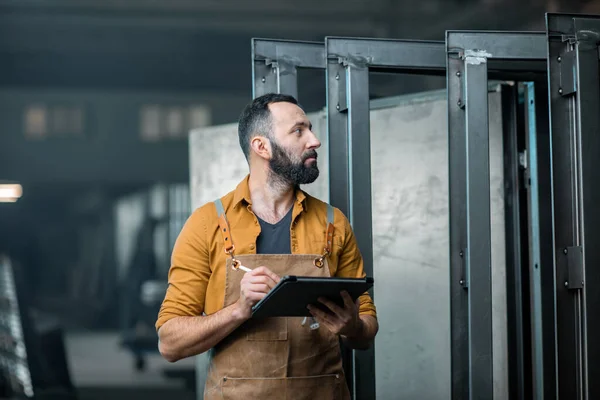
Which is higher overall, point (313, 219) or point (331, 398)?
point (313, 219)

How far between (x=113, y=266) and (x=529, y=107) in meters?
2.13

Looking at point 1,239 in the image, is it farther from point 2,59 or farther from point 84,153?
point 2,59

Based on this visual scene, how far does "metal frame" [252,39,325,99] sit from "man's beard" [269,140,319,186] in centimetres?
65

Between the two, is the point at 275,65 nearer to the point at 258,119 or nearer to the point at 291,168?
the point at 258,119

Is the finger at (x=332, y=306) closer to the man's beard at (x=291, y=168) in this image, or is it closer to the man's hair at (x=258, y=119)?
the man's beard at (x=291, y=168)

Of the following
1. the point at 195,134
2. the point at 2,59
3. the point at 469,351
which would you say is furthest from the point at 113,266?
the point at 469,351

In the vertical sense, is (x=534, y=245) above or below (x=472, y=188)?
below

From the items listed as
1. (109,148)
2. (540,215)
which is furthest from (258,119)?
(109,148)

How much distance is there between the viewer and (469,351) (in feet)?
9.12

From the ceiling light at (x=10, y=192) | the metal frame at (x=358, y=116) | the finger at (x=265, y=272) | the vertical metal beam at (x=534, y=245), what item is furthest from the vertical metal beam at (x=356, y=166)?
the ceiling light at (x=10, y=192)

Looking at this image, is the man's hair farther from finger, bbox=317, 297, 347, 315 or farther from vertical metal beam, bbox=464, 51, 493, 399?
vertical metal beam, bbox=464, 51, 493, 399

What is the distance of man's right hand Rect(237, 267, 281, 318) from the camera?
1.98 meters

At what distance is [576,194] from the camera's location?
2.72 metres

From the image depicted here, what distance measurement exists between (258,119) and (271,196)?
8.4 inches
